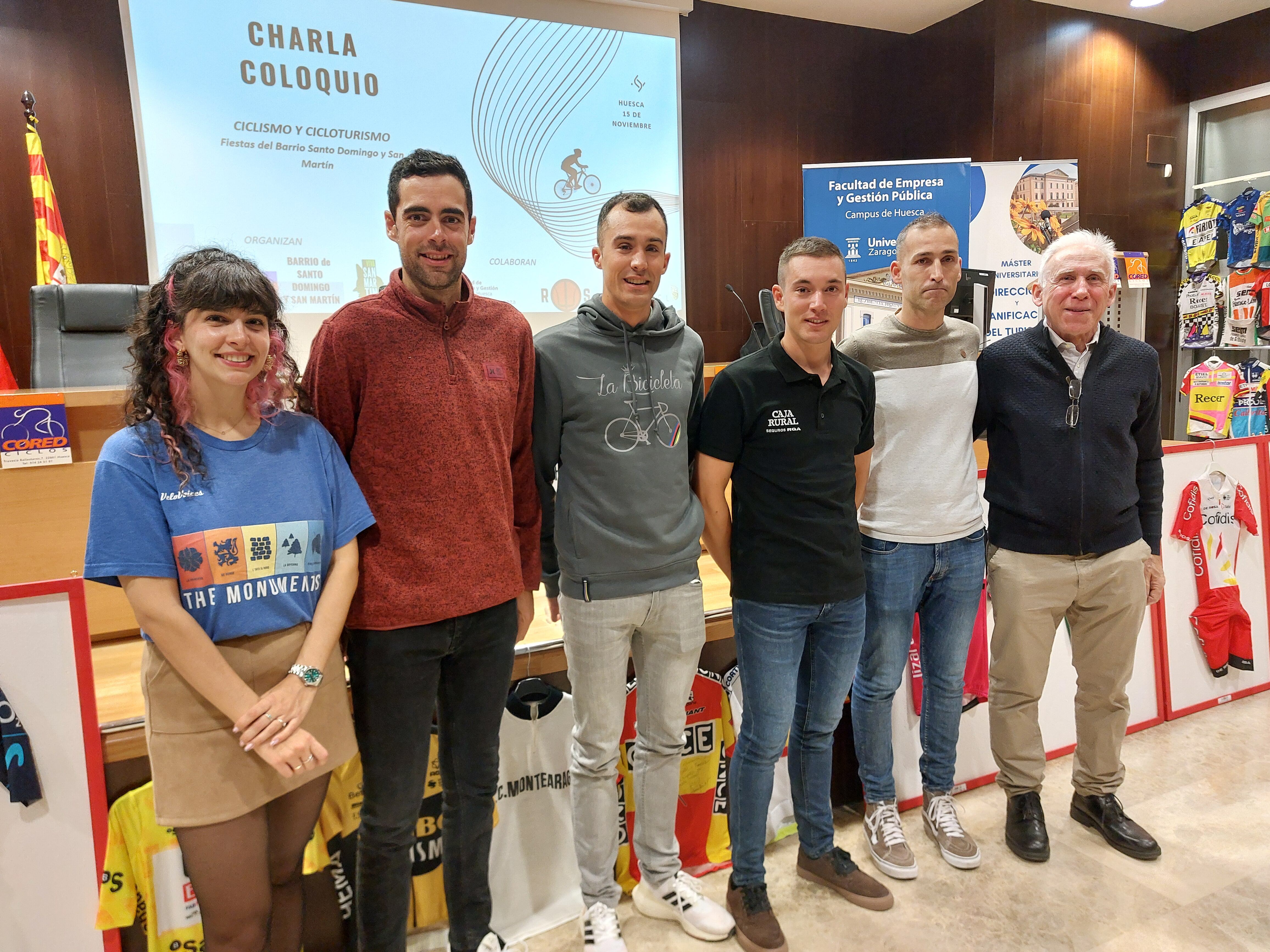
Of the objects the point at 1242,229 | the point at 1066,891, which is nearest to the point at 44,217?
the point at 1066,891

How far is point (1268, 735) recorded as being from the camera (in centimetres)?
269

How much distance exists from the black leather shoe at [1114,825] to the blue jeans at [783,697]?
93 cm

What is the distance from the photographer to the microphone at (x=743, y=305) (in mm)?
4652

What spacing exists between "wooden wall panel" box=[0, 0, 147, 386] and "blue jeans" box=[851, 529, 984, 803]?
374cm

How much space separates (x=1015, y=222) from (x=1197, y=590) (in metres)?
2.48

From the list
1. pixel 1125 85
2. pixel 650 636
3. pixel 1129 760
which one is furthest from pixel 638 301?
pixel 1125 85

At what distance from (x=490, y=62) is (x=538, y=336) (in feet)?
8.74

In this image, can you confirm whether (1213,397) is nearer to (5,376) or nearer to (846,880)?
(846,880)

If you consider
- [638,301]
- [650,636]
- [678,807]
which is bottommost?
[678,807]

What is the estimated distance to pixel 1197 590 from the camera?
2.89 m

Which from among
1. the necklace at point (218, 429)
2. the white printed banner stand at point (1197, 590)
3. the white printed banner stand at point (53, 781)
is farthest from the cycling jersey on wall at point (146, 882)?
the white printed banner stand at point (1197, 590)

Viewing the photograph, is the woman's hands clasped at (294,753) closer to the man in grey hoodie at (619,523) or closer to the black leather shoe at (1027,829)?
the man in grey hoodie at (619,523)

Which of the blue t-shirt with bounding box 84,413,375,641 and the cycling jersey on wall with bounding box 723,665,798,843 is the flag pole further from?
the cycling jersey on wall with bounding box 723,665,798,843

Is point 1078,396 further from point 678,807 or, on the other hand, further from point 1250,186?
point 1250,186
